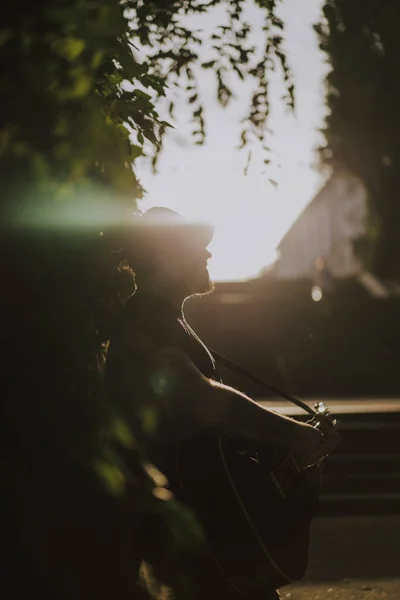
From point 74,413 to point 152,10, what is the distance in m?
2.56

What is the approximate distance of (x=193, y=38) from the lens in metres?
4.90

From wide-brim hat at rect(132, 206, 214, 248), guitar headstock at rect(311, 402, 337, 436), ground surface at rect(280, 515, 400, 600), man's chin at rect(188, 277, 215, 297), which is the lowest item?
ground surface at rect(280, 515, 400, 600)

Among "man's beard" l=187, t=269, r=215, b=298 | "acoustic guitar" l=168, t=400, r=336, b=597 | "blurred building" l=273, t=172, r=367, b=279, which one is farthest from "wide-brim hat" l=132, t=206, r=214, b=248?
"blurred building" l=273, t=172, r=367, b=279

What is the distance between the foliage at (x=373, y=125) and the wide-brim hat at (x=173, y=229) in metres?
32.2

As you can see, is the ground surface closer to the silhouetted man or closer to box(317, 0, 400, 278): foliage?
the silhouetted man

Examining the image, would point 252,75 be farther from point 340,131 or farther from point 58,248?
point 340,131

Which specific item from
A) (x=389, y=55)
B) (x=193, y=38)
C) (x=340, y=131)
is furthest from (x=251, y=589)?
(x=340, y=131)

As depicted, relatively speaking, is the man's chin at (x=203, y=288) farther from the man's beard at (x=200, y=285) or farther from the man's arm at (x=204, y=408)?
the man's arm at (x=204, y=408)

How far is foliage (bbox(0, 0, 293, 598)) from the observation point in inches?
76.7

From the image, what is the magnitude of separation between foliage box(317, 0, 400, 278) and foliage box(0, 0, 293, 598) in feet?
109

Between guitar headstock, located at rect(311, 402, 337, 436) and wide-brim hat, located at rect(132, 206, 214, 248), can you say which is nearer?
wide-brim hat, located at rect(132, 206, 214, 248)

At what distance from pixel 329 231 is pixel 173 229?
236 ft

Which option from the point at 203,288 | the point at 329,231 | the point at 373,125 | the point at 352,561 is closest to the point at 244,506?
the point at 203,288

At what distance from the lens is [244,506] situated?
2.86 metres
